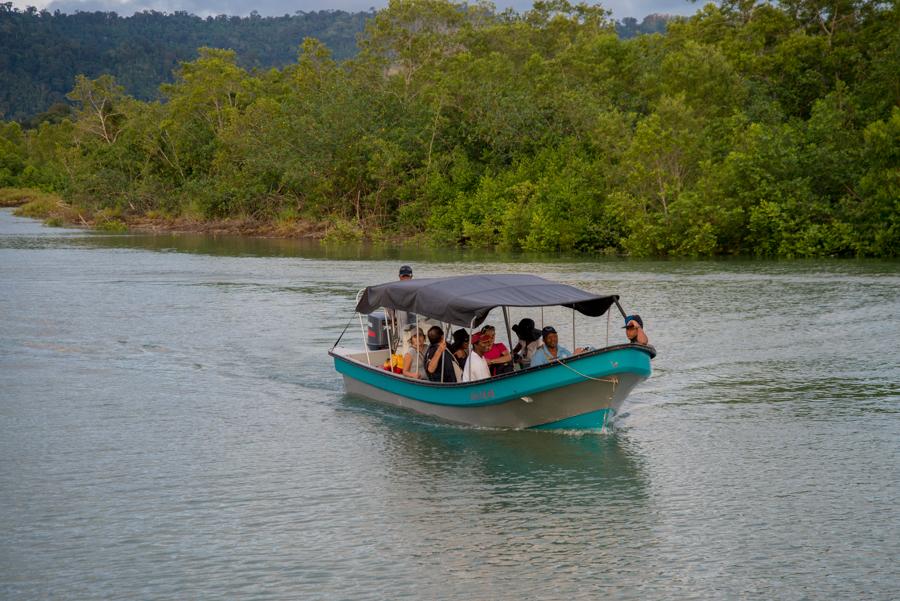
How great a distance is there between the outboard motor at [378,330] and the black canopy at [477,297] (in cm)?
131

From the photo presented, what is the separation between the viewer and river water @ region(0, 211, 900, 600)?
10.0 meters

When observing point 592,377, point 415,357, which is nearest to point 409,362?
point 415,357

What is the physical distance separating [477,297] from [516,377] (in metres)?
1.57

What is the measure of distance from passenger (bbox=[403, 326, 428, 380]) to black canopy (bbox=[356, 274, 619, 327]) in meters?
0.47

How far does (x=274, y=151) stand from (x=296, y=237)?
604cm

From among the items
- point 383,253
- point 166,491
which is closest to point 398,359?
point 166,491

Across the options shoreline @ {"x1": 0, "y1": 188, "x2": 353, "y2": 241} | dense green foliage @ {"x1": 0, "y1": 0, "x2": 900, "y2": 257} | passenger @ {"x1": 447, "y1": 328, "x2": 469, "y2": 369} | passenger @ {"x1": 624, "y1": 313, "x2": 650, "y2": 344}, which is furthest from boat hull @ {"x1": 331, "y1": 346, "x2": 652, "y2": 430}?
shoreline @ {"x1": 0, "y1": 188, "x2": 353, "y2": 241}

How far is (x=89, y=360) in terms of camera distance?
2175 centimetres

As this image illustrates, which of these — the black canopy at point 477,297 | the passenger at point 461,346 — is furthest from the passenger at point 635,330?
the passenger at point 461,346

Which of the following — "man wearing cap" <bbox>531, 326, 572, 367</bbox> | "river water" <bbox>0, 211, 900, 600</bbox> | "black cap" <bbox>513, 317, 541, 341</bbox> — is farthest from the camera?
"black cap" <bbox>513, 317, 541, 341</bbox>

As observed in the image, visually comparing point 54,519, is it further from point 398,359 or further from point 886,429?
point 886,429

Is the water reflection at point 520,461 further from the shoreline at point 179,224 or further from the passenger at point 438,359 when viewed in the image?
the shoreline at point 179,224

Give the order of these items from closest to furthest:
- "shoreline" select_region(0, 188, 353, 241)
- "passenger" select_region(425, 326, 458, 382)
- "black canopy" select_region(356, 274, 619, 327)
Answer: "black canopy" select_region(356, 274, 619, 327), "passenger" select_region(425, 326, 458, 382), "shoreline" select_region(0, 188, 353, 241)

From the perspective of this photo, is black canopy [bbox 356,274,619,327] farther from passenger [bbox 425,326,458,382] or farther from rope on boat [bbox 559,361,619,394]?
rope on boat [bbox 559,361,619,394]
